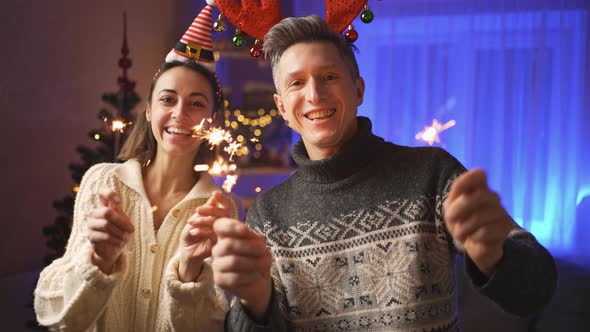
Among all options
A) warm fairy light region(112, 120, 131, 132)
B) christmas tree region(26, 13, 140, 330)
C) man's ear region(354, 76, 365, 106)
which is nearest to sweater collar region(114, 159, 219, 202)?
man's ear region(354, 76, 365, 106)

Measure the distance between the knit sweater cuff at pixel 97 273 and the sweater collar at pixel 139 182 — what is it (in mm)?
336

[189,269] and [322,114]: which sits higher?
[322,114]

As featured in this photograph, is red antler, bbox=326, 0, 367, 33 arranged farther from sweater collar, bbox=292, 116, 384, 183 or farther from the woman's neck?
the woman's neck

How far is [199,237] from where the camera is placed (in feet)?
4.04

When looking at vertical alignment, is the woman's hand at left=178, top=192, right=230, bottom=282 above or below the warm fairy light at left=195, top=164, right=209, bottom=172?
below

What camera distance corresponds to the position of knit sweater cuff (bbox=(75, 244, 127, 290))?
124cm

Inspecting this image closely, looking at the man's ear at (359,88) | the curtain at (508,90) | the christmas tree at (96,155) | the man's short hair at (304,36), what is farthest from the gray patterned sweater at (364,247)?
the curtain at (508,90)

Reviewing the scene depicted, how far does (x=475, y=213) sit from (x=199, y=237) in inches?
Answer: 25.7

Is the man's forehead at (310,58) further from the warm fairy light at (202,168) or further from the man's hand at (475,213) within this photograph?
the man's hand at (475,213)

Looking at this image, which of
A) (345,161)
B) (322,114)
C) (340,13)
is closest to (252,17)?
(340,13)

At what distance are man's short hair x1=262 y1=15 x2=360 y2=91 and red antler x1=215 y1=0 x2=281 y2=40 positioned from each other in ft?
0.67

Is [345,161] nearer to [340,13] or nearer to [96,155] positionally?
[340,13]

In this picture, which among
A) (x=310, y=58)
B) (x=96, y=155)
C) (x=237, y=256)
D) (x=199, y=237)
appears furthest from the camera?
(x=96, y=155)

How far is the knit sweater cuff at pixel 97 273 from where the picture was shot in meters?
1.24
